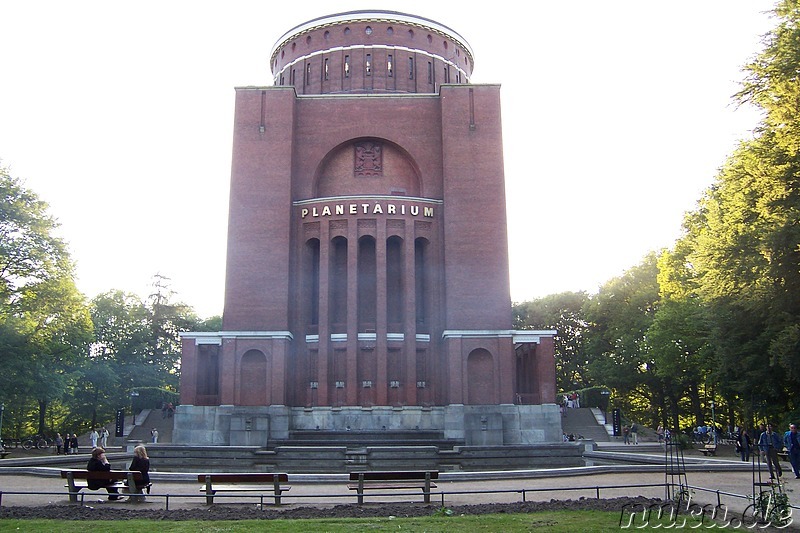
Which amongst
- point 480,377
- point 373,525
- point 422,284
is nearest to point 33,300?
point 422,284

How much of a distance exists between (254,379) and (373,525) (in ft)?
75.9

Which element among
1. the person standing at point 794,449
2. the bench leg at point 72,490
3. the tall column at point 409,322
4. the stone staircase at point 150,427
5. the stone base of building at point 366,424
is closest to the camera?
the bench leg at point 72,490

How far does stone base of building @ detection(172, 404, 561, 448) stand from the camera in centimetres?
3366

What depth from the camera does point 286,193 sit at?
122ft

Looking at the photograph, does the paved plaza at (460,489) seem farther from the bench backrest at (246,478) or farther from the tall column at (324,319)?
the tall column at (324,319)

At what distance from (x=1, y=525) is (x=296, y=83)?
34.1 meters

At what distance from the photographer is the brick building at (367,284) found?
114 feet

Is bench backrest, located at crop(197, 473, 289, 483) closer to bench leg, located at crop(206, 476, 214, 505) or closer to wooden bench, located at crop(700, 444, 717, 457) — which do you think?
bench leg, located at crop(206, 476, 214, 505)

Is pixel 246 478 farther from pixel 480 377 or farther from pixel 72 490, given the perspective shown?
pixel 480 377

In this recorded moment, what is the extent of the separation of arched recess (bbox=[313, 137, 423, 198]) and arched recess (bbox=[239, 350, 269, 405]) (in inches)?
336

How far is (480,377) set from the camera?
3525cm

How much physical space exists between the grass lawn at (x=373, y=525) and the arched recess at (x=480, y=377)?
2093 centimetres

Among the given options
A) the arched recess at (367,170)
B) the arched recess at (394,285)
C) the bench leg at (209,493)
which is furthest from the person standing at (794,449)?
the arched recess at (367,170)

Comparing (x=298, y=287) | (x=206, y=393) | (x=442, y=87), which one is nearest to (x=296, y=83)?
(x=442, y=87)
